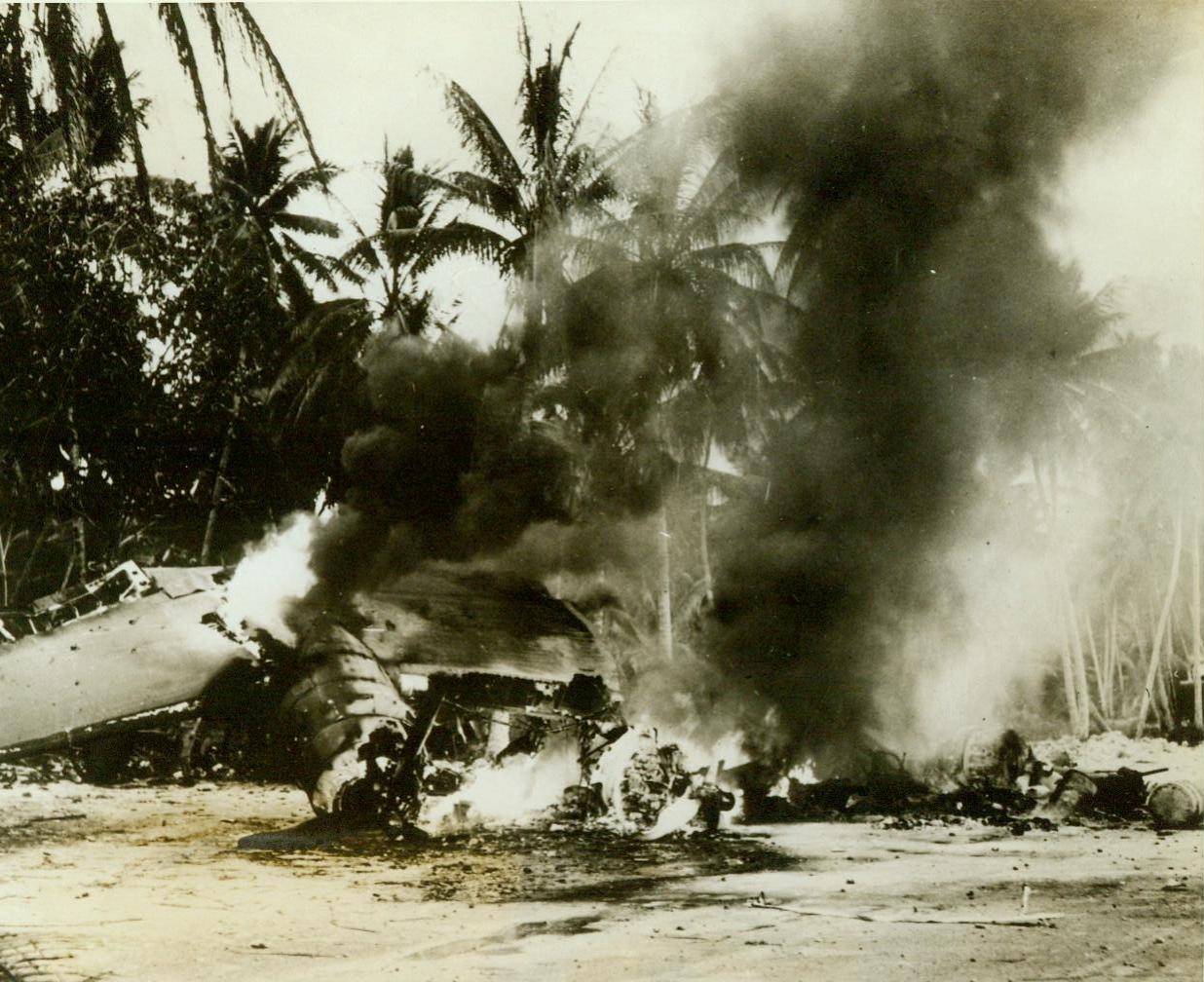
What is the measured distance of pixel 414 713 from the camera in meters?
6.98

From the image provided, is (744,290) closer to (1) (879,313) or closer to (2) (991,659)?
(1) (879,313)

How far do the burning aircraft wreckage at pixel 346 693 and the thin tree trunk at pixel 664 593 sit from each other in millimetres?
718

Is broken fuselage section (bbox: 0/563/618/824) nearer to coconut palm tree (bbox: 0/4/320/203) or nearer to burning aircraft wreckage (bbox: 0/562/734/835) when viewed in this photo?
burning aircraft wreckage (bbox: 0/562/734/835)

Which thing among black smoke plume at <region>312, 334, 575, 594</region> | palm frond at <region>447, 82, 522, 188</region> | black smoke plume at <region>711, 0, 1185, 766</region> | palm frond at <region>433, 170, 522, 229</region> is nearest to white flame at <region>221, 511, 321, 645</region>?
black smoke plume at <region>312, 334, 575, 594</region>

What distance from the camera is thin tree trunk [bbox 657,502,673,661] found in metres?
8.21

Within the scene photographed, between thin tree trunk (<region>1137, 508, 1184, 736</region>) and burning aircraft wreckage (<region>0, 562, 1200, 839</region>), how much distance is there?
0.86 metres

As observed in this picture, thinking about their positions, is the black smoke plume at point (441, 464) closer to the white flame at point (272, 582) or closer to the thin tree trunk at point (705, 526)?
the white flame at point (272, 582)

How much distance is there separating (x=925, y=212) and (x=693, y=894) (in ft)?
19.9

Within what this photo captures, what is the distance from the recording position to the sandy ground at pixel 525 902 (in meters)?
4.61

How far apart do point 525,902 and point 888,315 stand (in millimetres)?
5983

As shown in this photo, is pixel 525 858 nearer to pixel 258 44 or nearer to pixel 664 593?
pixel 664 593

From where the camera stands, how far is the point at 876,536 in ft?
28.2

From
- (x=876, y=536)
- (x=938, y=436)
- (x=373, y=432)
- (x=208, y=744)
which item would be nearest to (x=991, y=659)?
(x=876, y=536)

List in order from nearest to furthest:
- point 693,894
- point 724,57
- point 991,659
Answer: point 693,894 → point 724,57 → point 991,659
